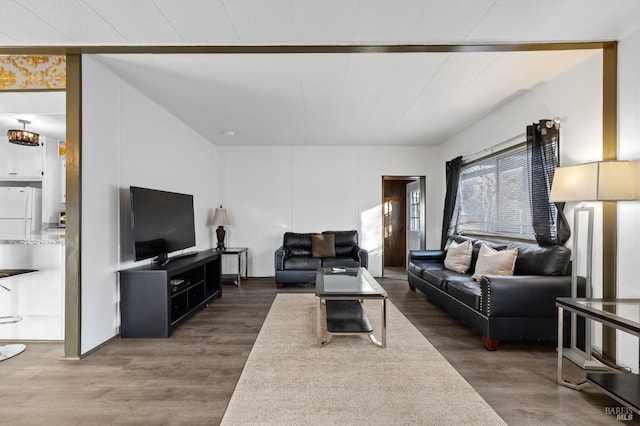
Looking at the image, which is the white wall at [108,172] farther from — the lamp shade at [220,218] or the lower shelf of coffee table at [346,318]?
the lower shelf of coffee table at [346,318]

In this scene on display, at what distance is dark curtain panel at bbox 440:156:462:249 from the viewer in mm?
5230

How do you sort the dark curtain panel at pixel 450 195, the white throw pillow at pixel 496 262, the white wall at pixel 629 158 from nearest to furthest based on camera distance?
the white wall at pixel 629 158 → the white throw pillow at pixel 496 262 → the dark curtain panel at pixel 450 195

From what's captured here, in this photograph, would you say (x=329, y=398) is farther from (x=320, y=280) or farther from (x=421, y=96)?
(x=421, y=96)

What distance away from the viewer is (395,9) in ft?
6.72

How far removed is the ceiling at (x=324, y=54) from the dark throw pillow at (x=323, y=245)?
223 centimetres

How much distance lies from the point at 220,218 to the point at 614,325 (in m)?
5.39

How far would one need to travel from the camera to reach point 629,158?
2359 millimetres

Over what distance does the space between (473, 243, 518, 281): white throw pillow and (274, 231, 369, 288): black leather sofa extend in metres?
1.96

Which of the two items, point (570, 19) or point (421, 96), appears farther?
point (421, 96)

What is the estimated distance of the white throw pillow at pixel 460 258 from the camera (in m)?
4.13

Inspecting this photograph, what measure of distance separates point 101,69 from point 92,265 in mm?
1880

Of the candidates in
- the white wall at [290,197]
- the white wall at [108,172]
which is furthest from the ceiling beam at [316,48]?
the white wall at [290,197]

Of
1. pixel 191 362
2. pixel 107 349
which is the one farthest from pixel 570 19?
pixel 107 349

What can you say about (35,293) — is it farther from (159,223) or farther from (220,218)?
(220,218)
